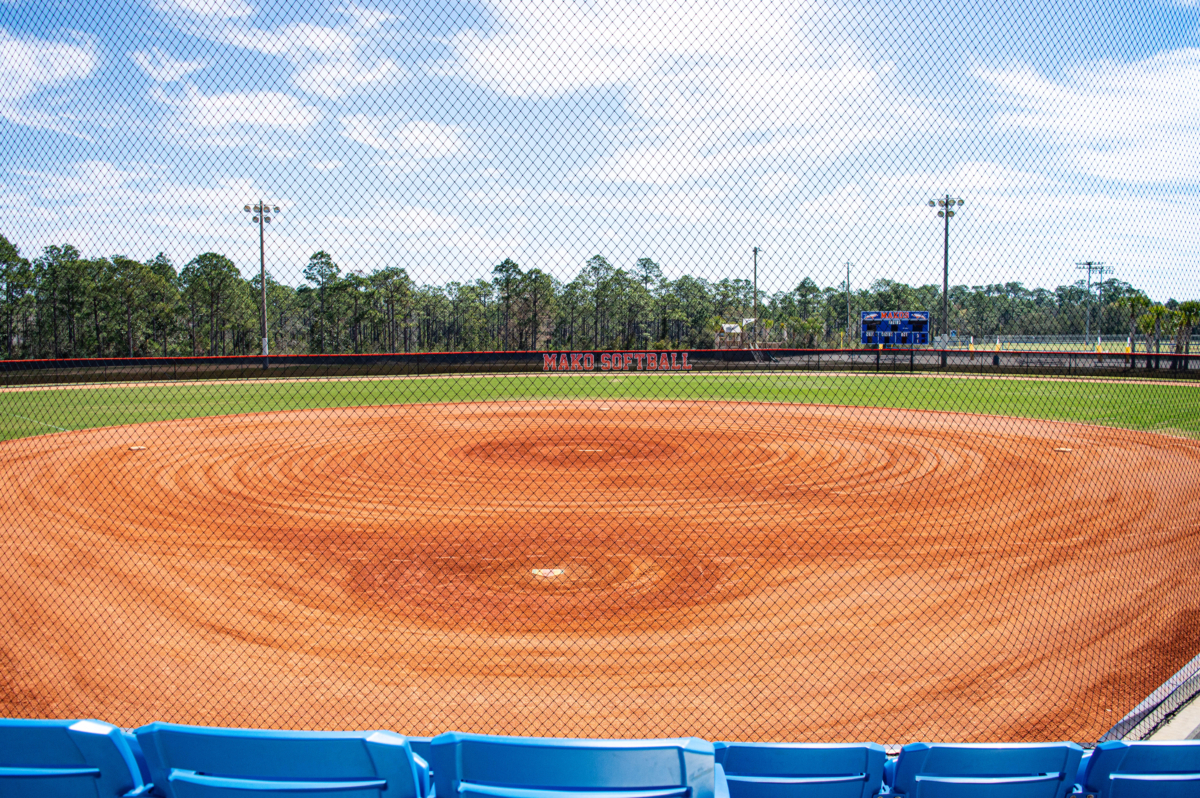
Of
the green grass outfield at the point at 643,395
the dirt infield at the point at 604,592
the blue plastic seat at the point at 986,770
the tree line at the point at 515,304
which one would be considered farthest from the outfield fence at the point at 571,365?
the blue plastic seat at the point at 986,770

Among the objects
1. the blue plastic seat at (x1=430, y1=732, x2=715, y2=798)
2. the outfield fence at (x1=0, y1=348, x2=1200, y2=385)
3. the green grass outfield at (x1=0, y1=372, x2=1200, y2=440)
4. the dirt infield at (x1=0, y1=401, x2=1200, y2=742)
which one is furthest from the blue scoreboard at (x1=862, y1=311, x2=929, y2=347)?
the blue plastic seat at (x1=430, y1=732, x2=715, y2=798)

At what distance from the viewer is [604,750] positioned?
6.85ft

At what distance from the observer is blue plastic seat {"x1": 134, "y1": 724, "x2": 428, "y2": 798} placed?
2148mm

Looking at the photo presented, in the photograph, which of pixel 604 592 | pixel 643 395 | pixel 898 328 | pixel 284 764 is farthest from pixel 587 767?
pixel 643 395

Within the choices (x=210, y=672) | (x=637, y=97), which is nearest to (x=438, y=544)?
(x=210, y=672)

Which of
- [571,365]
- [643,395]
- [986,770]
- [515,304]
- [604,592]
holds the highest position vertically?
[515,304]

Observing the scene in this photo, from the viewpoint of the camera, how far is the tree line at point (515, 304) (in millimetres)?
8633

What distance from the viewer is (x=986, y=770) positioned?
235 cm

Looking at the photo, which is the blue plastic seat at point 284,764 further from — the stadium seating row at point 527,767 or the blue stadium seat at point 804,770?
the blue stadium seat at point 804,770

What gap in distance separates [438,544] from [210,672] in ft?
10.1

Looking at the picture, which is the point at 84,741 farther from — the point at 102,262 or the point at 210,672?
the point at 102,262

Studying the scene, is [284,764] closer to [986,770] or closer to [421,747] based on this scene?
[421,747]

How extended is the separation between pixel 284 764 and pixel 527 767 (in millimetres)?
762

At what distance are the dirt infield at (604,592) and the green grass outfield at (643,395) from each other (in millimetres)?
6882
